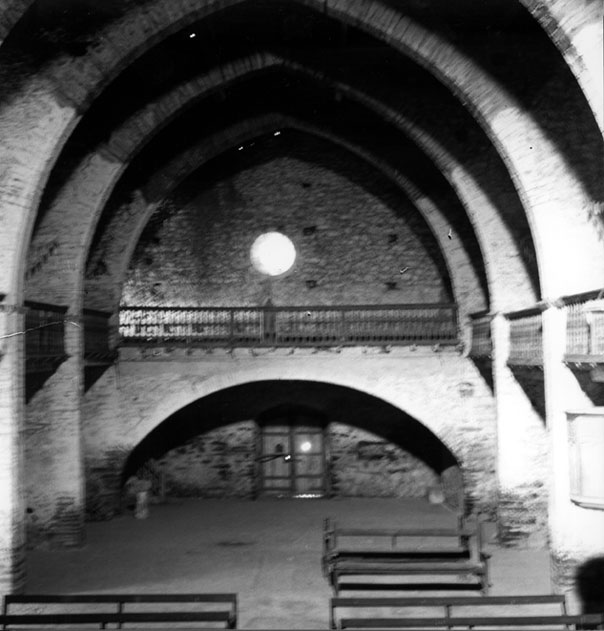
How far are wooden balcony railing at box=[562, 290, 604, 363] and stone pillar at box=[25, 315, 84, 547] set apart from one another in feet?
25.6

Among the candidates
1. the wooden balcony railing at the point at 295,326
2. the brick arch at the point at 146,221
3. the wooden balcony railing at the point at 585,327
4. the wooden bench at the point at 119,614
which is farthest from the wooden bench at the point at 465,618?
the brick arch at the point at 146,221

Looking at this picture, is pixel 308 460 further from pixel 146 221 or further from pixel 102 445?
pixel 146 221

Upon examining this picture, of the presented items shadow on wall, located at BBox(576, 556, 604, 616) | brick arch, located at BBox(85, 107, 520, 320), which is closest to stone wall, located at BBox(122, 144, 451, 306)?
brick arch, located at BBox(85, 107, 520, 320)

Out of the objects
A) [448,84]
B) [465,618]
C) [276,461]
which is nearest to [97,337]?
[276,461]

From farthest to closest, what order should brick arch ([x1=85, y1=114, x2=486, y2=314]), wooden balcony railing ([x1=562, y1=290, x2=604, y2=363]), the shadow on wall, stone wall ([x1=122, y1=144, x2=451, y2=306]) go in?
stone wall ([x1=122, y1=144, x2=451, y2=306])
brick arch ([x1=85, y1=114, x2=486, y2=314])
the shadow on wall
wooden balcony railing ([x1=562, y1=290, x2=604, y2=363])

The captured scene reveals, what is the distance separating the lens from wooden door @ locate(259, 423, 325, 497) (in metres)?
18.9

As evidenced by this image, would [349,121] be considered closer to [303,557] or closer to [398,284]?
[398,284]

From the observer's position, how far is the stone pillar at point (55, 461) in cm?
1373

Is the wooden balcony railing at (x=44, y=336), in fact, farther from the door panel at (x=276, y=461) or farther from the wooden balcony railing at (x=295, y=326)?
the door panel at (x=276, y=461)

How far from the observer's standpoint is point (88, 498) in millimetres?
16016

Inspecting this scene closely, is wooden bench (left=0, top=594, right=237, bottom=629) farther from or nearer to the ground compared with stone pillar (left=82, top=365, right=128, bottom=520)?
nearer to the ground

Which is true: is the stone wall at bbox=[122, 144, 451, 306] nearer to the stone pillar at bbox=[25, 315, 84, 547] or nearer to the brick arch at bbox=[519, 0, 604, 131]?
the stone pillar at bbox=[25, 315, 84, 547]

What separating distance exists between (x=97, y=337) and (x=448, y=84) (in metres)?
7.89

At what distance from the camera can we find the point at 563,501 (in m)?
10.5
